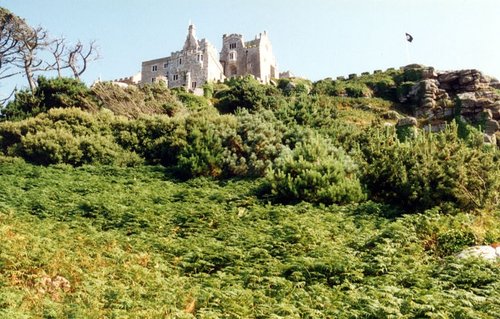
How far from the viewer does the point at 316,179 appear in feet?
52.0

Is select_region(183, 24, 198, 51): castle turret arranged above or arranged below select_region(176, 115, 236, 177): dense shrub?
above

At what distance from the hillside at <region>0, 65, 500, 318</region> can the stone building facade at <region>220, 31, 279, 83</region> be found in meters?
54.5

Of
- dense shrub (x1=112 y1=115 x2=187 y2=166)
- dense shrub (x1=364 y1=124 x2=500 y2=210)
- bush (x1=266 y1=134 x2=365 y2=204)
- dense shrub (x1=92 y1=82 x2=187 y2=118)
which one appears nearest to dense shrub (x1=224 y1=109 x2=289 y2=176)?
bush (x1=266 y1=134 x2=365 y2=204)

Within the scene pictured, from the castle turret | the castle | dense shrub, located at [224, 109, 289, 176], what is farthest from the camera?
the castle turret

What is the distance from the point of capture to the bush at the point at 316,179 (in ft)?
50.9

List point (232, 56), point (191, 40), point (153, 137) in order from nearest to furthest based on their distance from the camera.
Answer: point (153, 137) → point (191, 40) → point (232, 56)

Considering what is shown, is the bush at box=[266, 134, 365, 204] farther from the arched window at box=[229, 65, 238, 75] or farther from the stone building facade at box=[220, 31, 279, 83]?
the arched window at box=[229, 65, 238, 75]

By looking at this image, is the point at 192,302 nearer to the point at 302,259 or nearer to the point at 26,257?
the point at 302,259

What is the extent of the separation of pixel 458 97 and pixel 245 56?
47.6 m

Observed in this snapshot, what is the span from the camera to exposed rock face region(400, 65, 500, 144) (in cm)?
3503

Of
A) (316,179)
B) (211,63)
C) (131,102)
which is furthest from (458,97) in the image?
(211,63)

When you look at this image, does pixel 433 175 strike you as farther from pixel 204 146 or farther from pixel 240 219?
pixel 204 146

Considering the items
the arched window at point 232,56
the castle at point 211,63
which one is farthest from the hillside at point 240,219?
the arched window at point 232,56

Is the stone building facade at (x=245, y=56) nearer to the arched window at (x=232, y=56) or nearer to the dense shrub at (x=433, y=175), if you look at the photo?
the arched window at (x=232, y=56)
